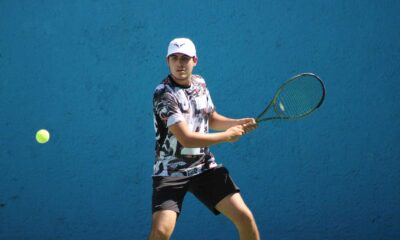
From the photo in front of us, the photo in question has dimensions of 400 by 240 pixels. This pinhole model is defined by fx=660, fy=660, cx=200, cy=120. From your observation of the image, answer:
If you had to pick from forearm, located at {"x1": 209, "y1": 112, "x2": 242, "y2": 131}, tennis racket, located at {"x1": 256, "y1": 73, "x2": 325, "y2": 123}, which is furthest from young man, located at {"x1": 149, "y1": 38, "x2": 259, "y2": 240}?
tennis racket, located at {"x1": 256, "y1": 73, "x2": 325, "y2": 123}

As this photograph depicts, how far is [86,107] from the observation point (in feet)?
18.2

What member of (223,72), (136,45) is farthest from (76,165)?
(223,72)

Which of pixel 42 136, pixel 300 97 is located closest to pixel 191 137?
pixel 300 97

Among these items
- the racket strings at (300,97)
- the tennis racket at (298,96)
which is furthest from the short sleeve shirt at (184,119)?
the racket strings at (300,97)

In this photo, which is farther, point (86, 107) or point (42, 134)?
point (86, 107)

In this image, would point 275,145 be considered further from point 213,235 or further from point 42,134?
point 42,134

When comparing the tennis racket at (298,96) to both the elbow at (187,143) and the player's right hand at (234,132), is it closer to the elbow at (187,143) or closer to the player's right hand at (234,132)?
the player's right hand at (234,132)

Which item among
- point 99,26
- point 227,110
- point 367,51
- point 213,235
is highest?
point 99,26

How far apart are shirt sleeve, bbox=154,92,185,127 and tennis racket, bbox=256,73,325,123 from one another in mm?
717

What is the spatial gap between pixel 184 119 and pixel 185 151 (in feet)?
0.89

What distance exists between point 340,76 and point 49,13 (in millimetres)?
2490

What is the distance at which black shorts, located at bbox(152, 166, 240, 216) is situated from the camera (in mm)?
4020

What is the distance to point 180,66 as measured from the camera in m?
4.11

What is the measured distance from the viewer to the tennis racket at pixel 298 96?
4.50 meters
